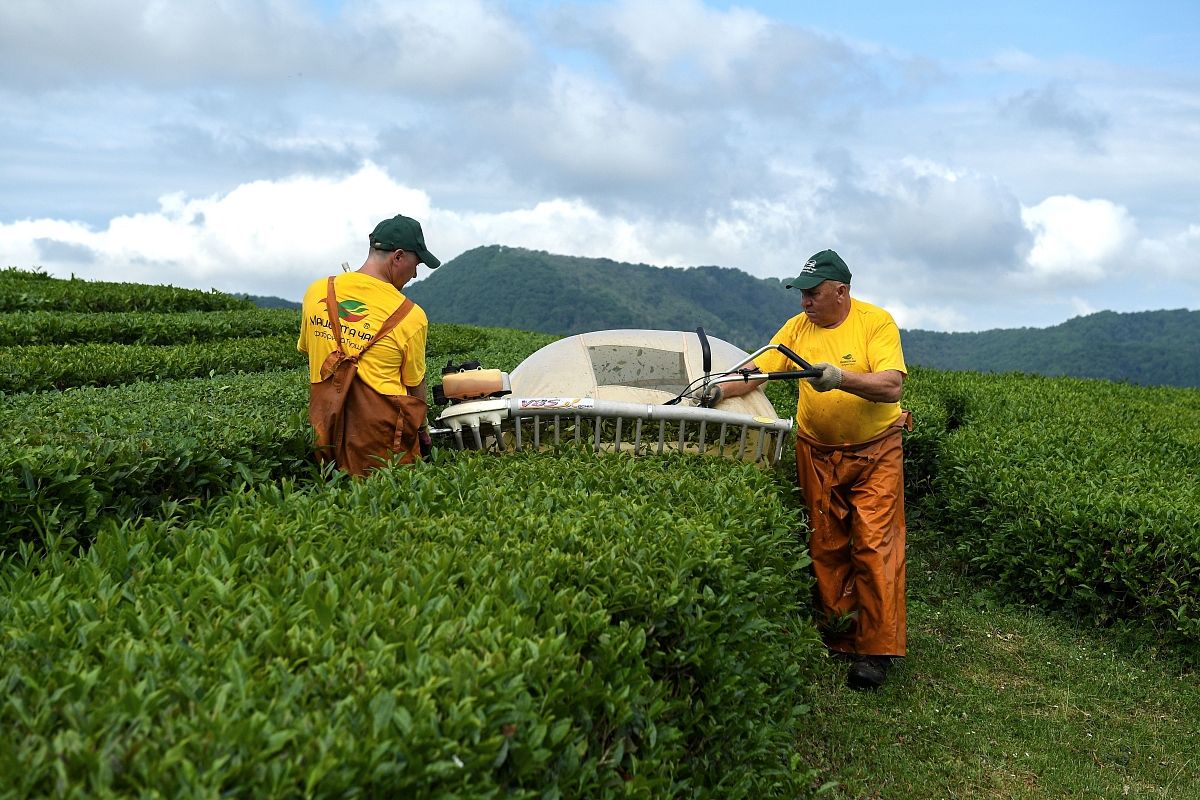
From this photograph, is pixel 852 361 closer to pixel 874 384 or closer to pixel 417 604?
pixel 874 384

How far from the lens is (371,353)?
530 centimetres

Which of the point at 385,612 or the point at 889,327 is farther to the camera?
the point at 889,327

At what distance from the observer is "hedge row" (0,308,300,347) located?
41.6ft

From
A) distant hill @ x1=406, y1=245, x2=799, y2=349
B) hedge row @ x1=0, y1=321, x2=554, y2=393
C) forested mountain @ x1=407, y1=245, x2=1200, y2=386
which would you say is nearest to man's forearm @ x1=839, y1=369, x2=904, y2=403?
hedge row @ x1=0, y1=321, x2=554, y2=393

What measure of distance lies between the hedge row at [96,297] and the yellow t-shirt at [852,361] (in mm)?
13322

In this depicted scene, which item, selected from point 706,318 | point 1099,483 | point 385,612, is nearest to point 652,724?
point 385,612

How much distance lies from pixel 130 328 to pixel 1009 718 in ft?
38.9

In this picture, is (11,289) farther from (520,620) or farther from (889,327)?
(520,620)

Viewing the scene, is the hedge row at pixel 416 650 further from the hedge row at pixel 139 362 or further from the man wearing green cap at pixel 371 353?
the hedge row at pixel 139 362

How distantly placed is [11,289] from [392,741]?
52.9ft

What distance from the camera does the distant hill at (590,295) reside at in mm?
120750

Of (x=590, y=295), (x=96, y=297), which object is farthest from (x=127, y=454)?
(x=590, y=295)

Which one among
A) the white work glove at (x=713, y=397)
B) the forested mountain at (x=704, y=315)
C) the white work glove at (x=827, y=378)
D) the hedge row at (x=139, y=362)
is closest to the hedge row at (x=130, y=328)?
the hedge row at (x=139, y=362)

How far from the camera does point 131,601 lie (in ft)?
10.7
